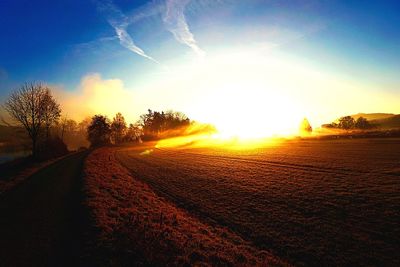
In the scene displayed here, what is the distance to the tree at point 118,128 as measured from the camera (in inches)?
5044

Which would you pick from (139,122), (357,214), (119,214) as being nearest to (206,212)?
(119,214)

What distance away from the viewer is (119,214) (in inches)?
591

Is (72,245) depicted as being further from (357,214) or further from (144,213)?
(357,214)

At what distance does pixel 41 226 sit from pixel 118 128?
123 metres

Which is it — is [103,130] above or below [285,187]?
above

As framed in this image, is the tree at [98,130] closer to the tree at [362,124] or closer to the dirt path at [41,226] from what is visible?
the dirt path at [41,226]

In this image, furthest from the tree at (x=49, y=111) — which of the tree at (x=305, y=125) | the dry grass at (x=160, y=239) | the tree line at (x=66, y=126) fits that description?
the tree at (x=305, y=125)

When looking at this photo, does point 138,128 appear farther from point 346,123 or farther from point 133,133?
point 346,123

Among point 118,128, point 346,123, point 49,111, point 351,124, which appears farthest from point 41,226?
point 346,123

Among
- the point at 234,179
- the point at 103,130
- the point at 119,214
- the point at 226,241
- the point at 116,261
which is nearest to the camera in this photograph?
the point at 116,261

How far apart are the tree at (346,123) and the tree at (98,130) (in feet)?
473

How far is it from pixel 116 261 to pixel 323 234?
403 inches

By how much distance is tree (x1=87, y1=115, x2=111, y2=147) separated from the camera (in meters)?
107

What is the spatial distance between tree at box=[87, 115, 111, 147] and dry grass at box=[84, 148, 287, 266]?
3839 inches
